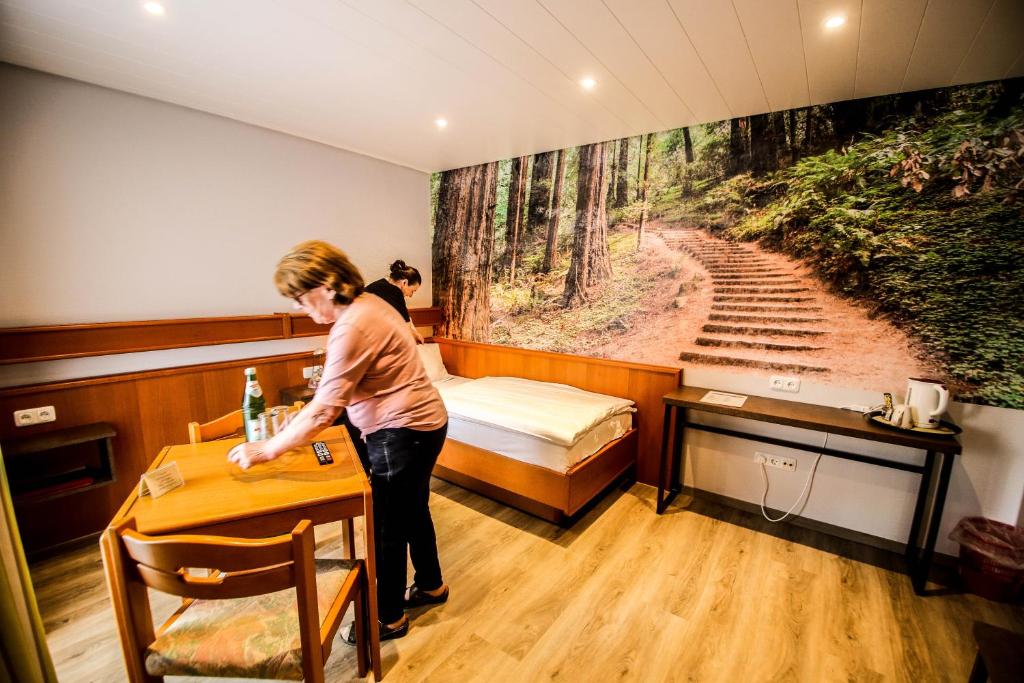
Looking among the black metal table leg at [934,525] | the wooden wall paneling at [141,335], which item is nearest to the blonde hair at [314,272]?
the wooden wall paneling at [141,335]

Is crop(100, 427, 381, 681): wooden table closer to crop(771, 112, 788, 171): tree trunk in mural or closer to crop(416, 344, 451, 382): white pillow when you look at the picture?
crop(416, 344, 451, 382): white pillow

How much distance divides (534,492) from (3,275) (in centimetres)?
291

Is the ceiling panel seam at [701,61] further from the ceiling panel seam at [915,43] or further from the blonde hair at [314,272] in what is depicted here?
the blonde hair at [314,272]

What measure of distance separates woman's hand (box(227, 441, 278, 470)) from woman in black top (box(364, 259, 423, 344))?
136 centimetres

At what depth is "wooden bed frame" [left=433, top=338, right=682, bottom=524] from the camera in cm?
249

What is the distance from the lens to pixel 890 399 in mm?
2168

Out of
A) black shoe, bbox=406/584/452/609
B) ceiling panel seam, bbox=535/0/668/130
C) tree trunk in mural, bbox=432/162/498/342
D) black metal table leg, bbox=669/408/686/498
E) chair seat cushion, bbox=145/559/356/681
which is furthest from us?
Answer: tree trunk in mural, bbox=432/162/498/342

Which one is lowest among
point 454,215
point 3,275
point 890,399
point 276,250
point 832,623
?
point 832,623

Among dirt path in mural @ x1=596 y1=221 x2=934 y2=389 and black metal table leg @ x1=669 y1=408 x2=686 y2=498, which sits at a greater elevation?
dirt path in mural @ x1=596 y1=221 x2=934 y2=389

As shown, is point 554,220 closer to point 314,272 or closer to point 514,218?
point 514,218

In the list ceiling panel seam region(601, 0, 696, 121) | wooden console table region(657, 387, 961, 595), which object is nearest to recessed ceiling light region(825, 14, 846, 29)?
ceiling panel seam region(601, 0, 696, 121)

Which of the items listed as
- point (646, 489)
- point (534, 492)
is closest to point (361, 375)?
point (534, 492)

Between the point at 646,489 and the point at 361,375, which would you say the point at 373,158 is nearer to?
the point at 361,375

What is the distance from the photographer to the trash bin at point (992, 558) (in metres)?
1.98
